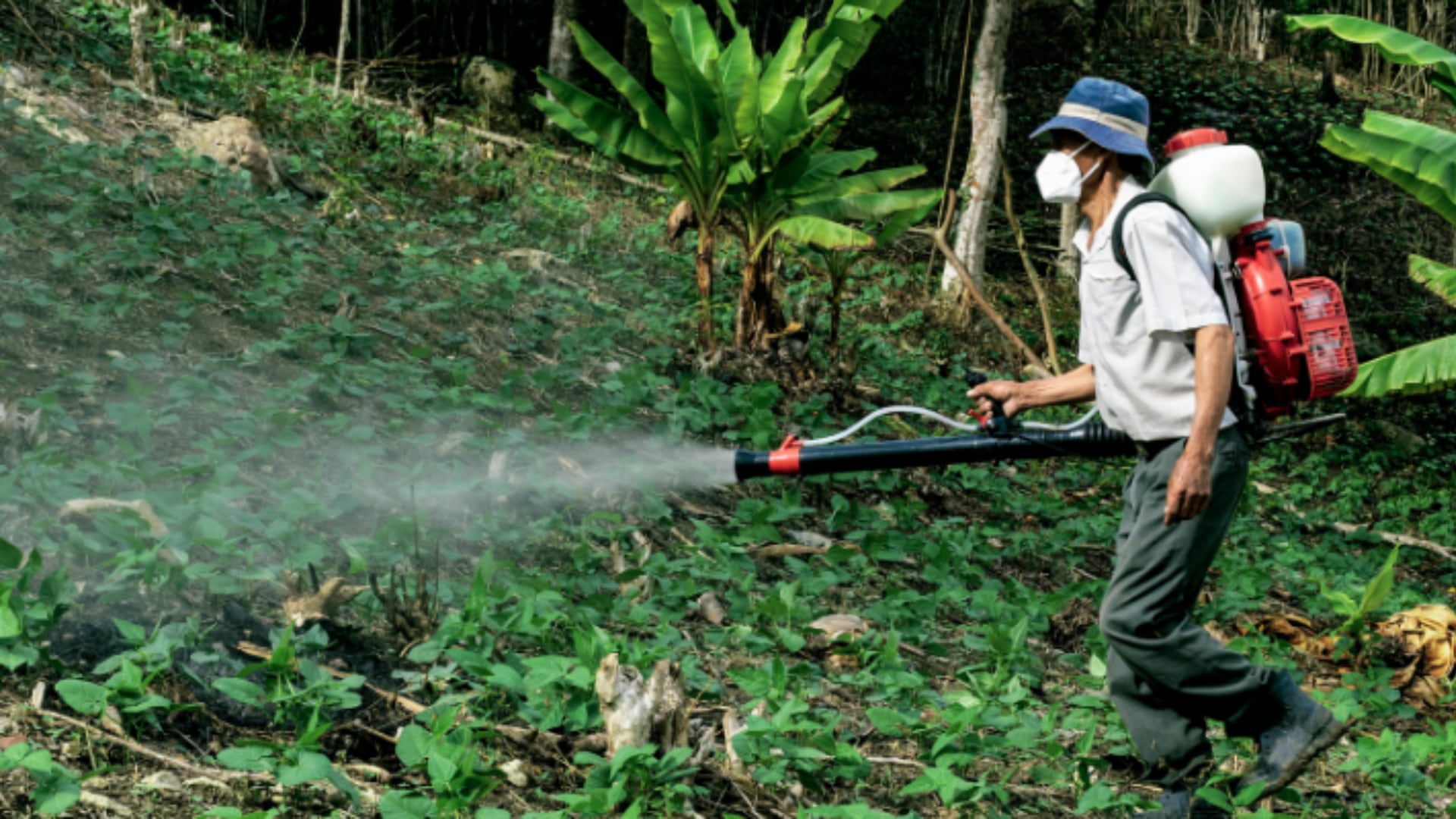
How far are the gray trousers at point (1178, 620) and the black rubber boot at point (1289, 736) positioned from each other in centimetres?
4

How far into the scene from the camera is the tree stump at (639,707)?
9.84ft

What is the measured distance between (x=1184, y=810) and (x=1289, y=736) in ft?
1.13

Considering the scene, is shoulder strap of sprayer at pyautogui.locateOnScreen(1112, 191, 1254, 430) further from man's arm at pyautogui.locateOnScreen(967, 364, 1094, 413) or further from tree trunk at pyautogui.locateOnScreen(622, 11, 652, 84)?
tree trunk at pyautogui.locateOnScreen(622, 11, 652, 84)

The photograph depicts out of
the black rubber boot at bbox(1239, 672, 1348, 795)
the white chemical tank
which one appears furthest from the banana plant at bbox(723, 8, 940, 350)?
the black rubber boot at bbox(1239, 672, 1348, 795)

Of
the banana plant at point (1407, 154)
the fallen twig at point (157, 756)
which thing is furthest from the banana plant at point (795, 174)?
the fallen twig at point (157, 756)

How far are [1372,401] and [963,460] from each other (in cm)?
1111

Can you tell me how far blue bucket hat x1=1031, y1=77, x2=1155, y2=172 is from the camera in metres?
3.33

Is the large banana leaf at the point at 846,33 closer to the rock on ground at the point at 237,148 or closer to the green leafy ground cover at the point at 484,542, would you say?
the green leafy ground cover at the point at 484,542

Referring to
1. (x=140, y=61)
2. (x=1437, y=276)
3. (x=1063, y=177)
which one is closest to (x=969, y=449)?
(x=1063, y=177)

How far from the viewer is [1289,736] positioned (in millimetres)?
3314

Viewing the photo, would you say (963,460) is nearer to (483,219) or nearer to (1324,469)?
(483,219)

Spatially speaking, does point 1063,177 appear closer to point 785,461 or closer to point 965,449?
point 965,449

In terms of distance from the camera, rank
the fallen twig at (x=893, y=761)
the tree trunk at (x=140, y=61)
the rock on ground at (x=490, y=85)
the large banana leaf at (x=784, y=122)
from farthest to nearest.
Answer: the rock on ground at (x=490, y=85)
the tree trunk at (x=140, y=61)
the large banana leaf at (x=784, y=122)
the fallen twig at (x=893, y=761)

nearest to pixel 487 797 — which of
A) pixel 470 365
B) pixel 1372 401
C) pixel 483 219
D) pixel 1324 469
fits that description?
pixel 470 365
